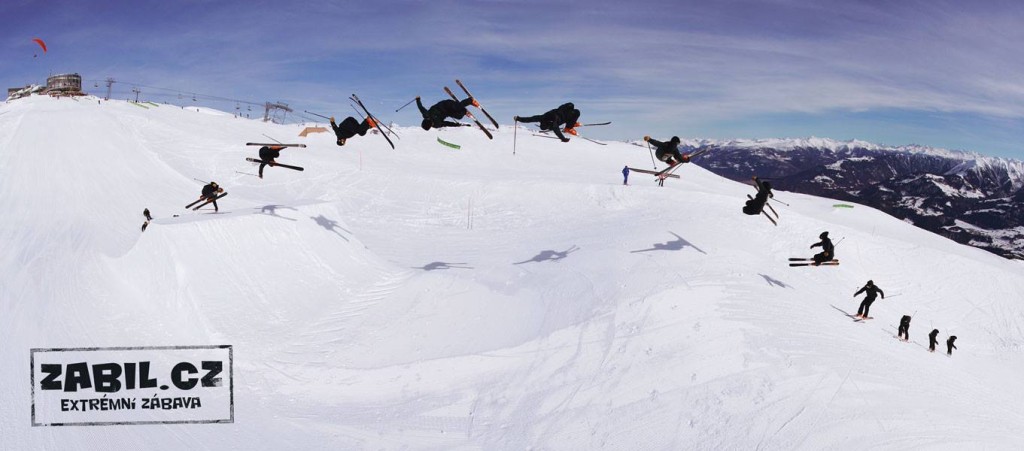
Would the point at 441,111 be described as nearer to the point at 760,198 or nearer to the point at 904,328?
the point at 760,198

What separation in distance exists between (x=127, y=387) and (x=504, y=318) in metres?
10.9

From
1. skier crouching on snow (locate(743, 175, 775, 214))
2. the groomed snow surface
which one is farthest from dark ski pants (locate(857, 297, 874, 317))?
skier crouching on snow (locate(743, 175, 775, 214))

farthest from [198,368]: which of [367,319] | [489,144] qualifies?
[489,144]

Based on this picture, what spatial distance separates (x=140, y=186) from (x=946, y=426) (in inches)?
1616

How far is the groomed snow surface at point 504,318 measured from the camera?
11523 mm

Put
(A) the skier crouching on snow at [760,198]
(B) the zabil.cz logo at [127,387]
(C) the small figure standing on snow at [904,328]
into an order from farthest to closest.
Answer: (C) the small figure standing on snow at [904,328]
(A) the skier crouching on snow at [760,198]
(B) the zabil.cz logo at [127,387]

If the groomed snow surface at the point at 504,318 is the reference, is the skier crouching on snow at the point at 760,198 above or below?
above

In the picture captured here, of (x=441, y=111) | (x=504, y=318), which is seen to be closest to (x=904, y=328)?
(x=504, y=318)

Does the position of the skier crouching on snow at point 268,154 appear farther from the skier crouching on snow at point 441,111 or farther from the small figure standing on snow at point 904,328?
the small figure standing on snow at point 904,328

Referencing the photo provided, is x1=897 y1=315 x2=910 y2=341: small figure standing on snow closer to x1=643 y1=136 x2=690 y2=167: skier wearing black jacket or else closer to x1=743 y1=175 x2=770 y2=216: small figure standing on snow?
x1=743 y1=175 x2=770 y2=216: small figure standing on snow

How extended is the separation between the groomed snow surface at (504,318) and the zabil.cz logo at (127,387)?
389mm

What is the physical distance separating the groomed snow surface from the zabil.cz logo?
15.3 inches

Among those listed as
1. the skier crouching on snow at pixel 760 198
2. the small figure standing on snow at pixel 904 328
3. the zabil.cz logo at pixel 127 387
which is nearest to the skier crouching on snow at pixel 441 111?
the zabil.cz logo at pixel 127 387

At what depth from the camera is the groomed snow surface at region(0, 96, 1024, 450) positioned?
11523 mm
